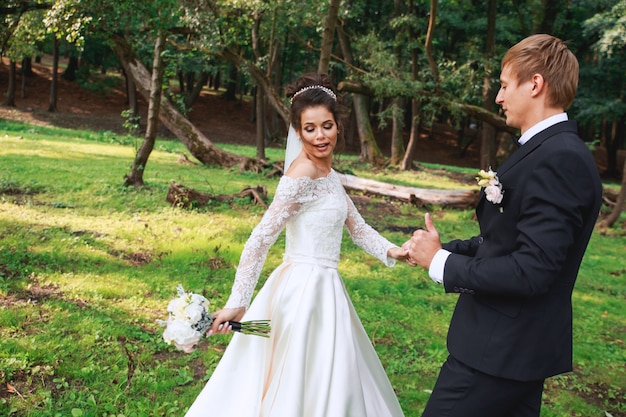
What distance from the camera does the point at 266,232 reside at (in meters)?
3.18

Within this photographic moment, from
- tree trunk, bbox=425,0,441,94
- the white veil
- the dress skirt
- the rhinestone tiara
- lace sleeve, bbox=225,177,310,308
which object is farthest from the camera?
tree trunk, bbox=425,0,441,94

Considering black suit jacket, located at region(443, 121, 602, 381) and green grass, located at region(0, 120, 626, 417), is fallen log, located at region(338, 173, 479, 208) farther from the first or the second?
black suit jacket, located at region(443, 121, 602, 381)

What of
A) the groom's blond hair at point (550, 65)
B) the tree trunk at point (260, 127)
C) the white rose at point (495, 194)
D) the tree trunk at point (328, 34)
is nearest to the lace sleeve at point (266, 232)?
the white rose at point (495, 194)

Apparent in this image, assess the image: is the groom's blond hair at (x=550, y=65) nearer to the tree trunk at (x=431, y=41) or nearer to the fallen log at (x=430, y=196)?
the fallen log at (x=430, y=196)

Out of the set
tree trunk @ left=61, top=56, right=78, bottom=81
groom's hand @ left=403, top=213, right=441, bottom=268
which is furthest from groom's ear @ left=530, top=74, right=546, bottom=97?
tree trunk @ left=61, top=56, right=78, bottom=81

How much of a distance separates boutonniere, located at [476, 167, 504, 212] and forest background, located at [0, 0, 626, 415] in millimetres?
2638

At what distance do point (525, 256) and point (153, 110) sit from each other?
31.4ft

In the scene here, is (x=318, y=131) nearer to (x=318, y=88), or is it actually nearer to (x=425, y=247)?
(x=318, y=88)

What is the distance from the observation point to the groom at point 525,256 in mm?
2109

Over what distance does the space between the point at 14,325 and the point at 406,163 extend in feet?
55.1

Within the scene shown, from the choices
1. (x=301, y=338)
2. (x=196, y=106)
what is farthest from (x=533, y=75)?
(x=196, y=106)

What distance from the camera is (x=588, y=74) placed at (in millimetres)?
23875

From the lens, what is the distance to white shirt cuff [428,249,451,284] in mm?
2355

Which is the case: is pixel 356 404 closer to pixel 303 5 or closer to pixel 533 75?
pixel 533 75
